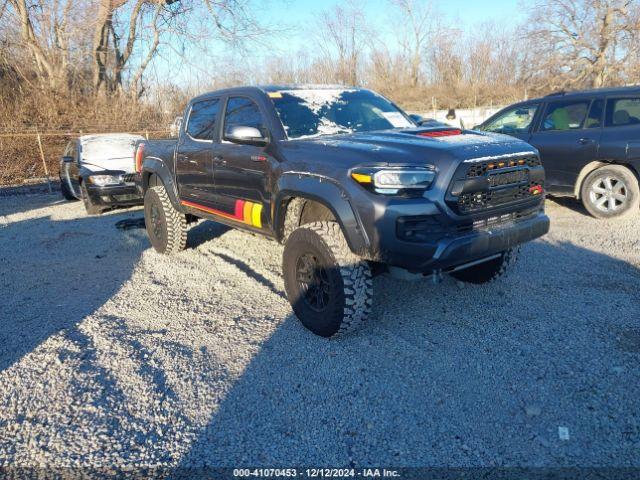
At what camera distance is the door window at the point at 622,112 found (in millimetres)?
6590

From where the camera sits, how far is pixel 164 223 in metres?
6.13

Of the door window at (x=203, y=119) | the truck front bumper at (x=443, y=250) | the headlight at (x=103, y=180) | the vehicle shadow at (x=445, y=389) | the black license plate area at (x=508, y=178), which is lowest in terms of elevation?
the vehicle shadow at (x=445, y=389)

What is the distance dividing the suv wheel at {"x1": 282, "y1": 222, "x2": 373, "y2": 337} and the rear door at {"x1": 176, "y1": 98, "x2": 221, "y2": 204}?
5.75 ft

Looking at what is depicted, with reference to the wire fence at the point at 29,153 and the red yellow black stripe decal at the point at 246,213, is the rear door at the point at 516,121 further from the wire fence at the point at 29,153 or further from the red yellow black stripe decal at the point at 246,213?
the wire fence at the point at 29,153

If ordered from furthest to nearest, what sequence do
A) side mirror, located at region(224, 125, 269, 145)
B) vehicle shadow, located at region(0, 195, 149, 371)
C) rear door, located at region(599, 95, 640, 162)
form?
rear door, located at region(599, 95, 640, 162) < vehicle shadow, located at region(0, 195, 149, 371) < side mirror, located at region(224, 125, 269, 145)

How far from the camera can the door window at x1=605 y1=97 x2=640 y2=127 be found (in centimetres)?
659

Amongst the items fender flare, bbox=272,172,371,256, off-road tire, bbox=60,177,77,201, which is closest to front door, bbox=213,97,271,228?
fender flare, bbox=272,172,371,256

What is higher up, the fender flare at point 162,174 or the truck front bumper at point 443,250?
the fender flare at point 162,174

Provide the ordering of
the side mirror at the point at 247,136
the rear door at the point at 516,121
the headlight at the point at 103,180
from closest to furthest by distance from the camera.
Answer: the side mirror at the point at 247,136 → the rear door at the point at 516,121 → the headlight at the point at 103,180

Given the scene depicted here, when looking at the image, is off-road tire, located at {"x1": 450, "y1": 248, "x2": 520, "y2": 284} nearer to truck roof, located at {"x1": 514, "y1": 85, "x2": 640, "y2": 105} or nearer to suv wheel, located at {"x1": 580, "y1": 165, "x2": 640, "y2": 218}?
suv wheel, located at {"x1": 580, "y1": 165, "x2": 640, "y2": 218}

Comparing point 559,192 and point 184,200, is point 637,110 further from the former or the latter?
point 184,200

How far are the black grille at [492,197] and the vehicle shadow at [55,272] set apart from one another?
11.1 feet

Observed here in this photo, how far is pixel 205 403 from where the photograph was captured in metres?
2.94

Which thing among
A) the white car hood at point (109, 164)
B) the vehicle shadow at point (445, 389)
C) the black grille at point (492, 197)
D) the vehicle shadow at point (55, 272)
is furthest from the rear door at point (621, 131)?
the white car hood at point (109, 164)
